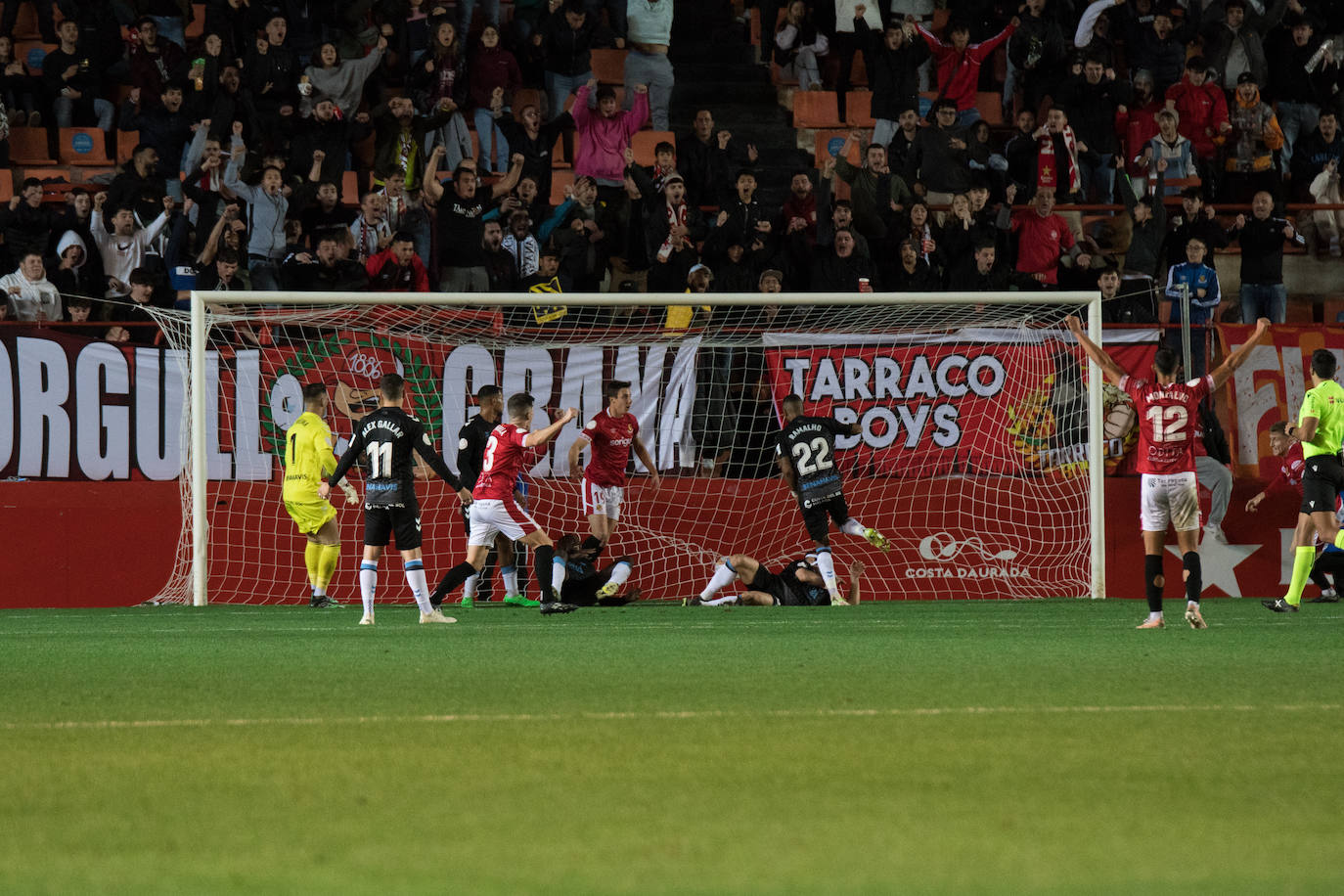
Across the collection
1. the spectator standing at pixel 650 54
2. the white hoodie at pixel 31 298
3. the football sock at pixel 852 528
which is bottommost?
the football sock at pixel 852 528

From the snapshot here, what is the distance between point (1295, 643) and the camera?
9570mm

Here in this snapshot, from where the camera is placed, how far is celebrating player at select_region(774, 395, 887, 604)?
14562 millimetres

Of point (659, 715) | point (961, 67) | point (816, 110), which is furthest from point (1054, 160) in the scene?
point (659, 715)

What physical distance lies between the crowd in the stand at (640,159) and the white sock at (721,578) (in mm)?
2695

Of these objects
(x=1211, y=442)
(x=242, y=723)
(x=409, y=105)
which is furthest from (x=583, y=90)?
(x=242, y=723)

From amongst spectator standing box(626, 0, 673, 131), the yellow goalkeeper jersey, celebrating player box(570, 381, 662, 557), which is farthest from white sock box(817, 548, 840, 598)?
spectator standing box(626, 0, 673, 131)

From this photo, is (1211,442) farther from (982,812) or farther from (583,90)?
(982,812)

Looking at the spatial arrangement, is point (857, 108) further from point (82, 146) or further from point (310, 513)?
point (310, 513)

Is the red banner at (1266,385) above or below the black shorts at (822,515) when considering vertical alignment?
above

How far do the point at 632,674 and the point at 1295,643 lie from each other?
4133 millimetres

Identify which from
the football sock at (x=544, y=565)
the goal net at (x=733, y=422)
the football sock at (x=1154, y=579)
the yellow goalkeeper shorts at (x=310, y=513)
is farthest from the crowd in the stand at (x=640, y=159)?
the football sock at (x=1154, y=579)

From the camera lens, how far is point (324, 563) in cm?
1448

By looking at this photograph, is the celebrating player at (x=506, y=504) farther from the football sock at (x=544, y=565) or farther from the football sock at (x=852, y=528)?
the football sock at (x=852, y=528)

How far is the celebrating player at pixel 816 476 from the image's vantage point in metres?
14.6
